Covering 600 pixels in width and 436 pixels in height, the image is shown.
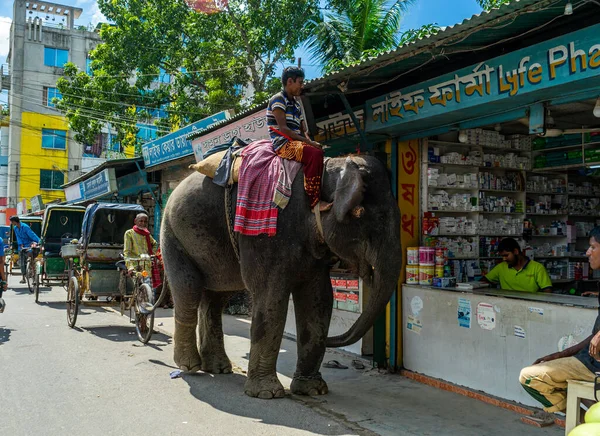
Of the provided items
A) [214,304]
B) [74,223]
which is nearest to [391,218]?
[214,304]

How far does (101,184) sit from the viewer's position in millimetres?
16484

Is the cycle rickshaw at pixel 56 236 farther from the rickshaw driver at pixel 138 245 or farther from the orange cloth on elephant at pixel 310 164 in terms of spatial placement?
the orange cloth on elephant at pixel 310 164

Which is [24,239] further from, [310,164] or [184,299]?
[310,164]

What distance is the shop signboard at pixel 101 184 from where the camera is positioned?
15742mm

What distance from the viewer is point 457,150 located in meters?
7.52

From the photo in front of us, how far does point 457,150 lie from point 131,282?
6.00 meters

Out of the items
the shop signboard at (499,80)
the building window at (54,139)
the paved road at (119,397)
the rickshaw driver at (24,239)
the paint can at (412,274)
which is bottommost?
the paved road at (119,397)

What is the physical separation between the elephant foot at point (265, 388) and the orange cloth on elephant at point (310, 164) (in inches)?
68.8

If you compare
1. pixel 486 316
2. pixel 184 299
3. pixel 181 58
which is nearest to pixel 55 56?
pixel 181 58

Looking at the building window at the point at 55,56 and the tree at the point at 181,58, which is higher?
the building window at the point at 55,56

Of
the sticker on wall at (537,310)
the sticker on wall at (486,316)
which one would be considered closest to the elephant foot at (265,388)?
the sticker on wall at (486,316)

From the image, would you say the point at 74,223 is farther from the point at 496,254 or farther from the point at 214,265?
the point at 496,254

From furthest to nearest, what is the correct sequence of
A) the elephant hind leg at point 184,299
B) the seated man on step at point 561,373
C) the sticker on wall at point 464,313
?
the elephant hind leg at point 184,299 → the sticker on wall at point 464,313 → the seated man on step at point 561,373

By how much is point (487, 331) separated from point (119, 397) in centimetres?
368
